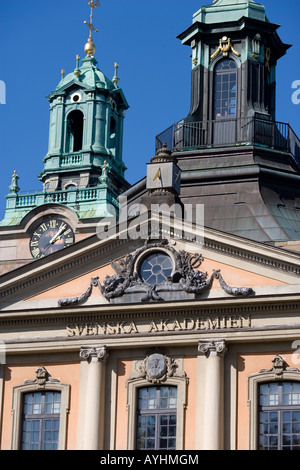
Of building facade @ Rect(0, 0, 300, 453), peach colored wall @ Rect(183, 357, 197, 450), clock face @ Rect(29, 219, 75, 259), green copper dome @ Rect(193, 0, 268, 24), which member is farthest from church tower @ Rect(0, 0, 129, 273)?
peach colored wall @ Rect(183, 357, 197, 450)

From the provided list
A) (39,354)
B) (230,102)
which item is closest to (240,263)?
(39,354)

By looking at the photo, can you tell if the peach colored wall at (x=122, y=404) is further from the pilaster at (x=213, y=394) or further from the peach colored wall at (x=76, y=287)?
the pilaster at (x=213, y=394)

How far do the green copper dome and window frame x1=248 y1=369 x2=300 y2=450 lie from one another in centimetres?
1762

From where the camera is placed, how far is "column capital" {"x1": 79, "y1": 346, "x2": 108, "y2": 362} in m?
45.6

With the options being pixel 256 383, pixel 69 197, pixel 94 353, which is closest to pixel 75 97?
pixel 69 197

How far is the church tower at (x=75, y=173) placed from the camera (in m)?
77.0

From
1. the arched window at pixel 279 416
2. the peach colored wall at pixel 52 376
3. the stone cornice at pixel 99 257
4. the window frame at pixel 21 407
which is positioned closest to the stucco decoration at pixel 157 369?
the peach colored wall at pixel 52 376

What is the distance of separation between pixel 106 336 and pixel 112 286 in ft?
4.86

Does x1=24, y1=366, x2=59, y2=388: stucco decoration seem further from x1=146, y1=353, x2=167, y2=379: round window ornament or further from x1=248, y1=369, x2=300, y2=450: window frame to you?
x1=248, y1=369, x2=300, y2=450: window frame

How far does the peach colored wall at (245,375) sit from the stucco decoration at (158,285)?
1.84m

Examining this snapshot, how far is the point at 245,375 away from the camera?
44688 mm
